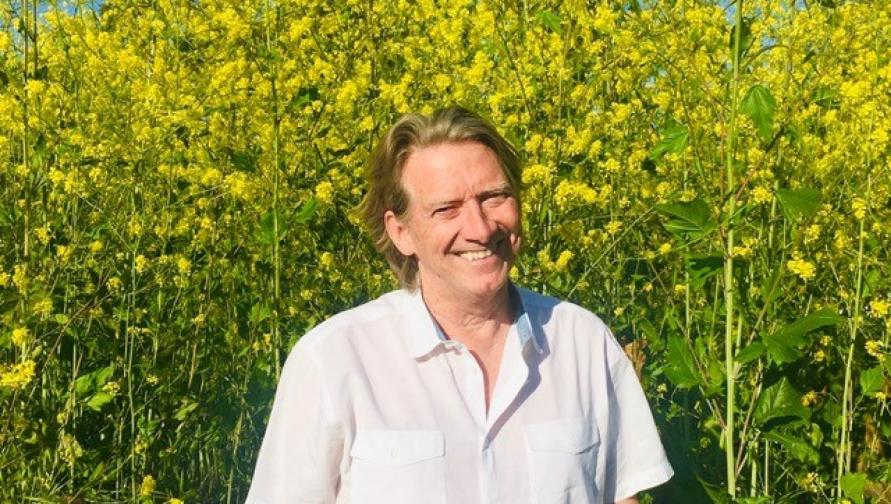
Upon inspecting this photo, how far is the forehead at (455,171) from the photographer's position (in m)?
2.26

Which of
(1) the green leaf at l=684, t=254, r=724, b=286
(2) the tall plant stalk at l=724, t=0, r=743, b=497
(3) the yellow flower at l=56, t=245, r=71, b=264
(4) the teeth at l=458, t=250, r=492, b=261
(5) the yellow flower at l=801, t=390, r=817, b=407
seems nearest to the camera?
(4) the teeth at l=458, t=250, r=492, b=261

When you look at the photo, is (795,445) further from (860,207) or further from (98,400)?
(98,400)

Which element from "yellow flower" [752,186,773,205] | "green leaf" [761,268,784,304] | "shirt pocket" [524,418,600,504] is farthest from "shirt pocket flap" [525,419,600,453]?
"yellow flower" [752,186,773,205]

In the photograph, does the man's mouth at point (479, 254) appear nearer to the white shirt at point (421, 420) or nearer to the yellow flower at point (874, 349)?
the white shirt at point (421, 420)

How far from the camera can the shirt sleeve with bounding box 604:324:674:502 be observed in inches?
94.6

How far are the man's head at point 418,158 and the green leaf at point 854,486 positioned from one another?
170 cm

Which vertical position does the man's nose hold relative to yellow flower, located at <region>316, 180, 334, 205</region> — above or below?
below

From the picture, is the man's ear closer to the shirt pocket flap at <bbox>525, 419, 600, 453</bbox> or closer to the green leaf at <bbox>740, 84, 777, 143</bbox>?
the shirt pocket flap at <bbox>525, 419, 600, 453</bbox>

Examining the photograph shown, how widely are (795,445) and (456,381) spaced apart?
1.48 m

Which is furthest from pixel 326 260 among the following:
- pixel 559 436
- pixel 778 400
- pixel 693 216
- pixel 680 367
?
pixel 559 436

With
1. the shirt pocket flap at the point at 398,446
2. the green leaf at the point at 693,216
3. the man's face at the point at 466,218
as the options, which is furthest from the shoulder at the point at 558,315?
the green leaf at the point at 693,216

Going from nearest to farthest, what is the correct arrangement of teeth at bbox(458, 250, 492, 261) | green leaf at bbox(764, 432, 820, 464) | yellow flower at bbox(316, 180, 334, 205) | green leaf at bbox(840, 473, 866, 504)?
teeth at bbox(458, 250, 492, 261) < green leaf at bbox(764, 432, 820, 464) < green leaf at bbox(840, 473, 866, 504) < yellow flower at bbox(316, 180, 334, 205)

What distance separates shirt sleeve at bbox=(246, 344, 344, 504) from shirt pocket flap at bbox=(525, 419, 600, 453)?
0.32 meters

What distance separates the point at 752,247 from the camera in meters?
3.69
